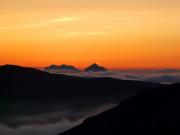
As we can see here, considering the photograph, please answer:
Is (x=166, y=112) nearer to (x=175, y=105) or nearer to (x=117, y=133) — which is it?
(x=175, y=105)

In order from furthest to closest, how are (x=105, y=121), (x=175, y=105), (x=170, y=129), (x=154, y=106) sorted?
(x=105, y=121)
(x=154, y=106)
(x=175, y=105)
(x=170, y=129)

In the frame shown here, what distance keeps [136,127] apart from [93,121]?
24520 millimetres

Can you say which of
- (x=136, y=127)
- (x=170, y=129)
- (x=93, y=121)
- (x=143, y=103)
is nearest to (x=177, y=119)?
(x=170, y=129)

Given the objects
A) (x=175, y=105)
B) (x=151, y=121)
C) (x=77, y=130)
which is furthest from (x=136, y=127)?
A: (x=77, y=130)

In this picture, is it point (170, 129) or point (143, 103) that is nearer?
point (170, 129)

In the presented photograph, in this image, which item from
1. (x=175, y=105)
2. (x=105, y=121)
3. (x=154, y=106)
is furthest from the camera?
(x=105, y=121)

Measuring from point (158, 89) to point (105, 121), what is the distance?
76.0ft

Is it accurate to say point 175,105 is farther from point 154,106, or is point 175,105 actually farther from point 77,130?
point 77,130

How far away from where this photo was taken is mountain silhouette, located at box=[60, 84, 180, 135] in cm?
14012

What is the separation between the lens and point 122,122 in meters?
158

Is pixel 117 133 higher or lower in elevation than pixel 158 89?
lower

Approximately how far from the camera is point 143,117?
15262 centimetres

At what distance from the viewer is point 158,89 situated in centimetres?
16700

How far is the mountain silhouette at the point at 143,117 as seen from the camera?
460ft
